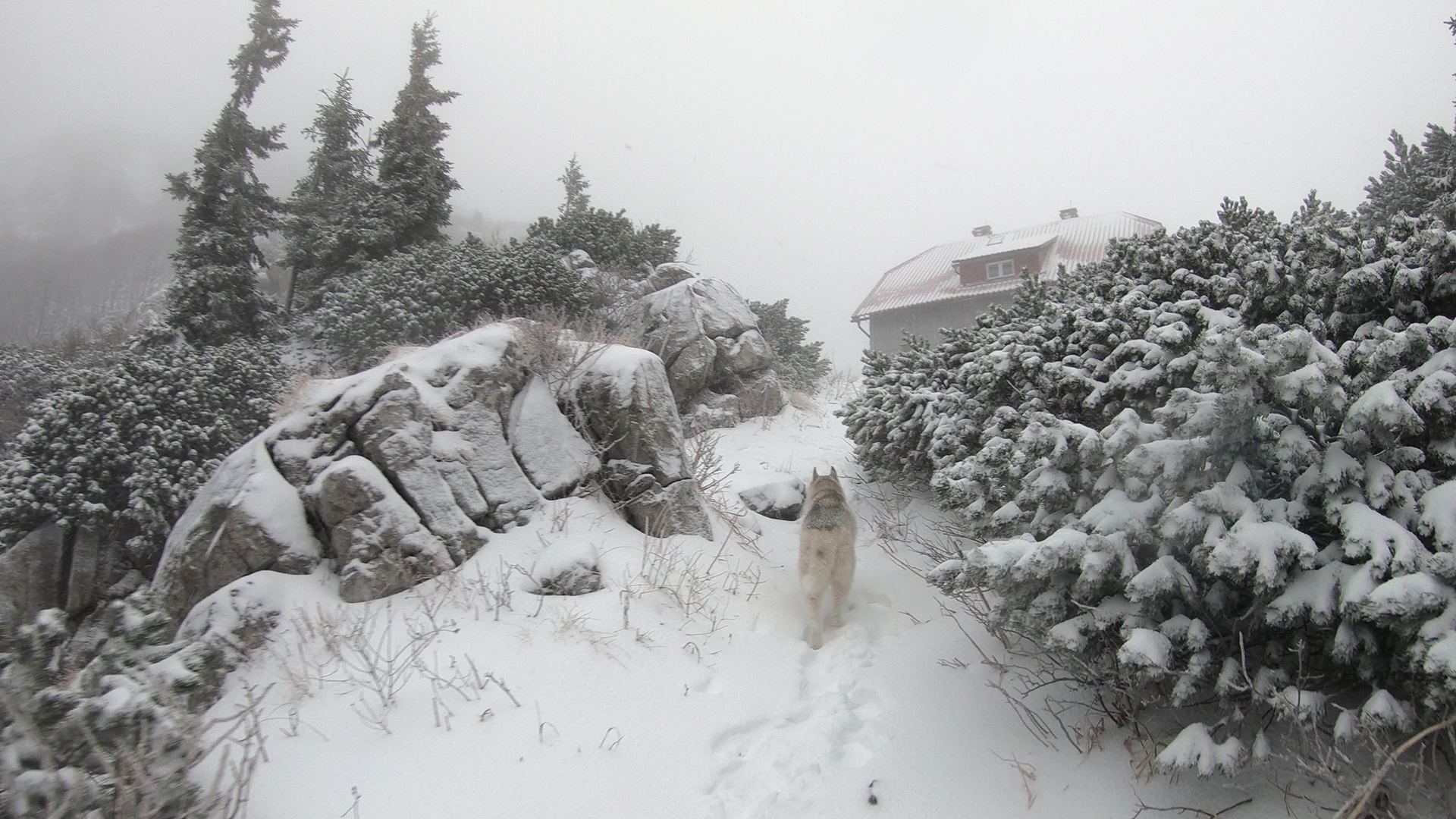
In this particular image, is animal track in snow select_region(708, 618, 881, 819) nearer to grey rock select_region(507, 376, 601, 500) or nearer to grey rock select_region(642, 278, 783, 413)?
grey rock select_region(507, 376, 601, 500)

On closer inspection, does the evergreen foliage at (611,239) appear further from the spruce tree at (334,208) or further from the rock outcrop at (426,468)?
the rock outcrop at (426,468)

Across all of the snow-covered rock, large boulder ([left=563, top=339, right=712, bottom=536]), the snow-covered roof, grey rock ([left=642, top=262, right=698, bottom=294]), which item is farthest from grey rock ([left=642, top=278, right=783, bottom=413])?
the snow-covered roof

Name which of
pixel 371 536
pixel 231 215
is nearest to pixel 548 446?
pixel 371 536

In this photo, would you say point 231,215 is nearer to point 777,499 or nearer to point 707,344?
point 707,344

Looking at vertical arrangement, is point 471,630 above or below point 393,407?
below

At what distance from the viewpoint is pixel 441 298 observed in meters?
10.1

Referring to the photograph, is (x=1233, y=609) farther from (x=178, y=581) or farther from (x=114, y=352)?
(x=114, y=352)

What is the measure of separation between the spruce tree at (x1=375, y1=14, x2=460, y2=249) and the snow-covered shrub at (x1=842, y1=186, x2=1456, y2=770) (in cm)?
1570

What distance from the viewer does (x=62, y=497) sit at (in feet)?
21.4

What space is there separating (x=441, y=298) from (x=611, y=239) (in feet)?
15.2

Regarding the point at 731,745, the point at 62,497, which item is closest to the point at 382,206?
the point at 62,497

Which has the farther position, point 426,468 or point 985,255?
point 985,255

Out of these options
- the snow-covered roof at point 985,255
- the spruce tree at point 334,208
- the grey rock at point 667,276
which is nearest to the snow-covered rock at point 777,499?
the grey rock at point 667,276

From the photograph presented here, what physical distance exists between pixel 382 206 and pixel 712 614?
14577 millimetres
